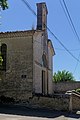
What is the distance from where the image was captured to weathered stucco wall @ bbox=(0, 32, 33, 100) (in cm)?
2669

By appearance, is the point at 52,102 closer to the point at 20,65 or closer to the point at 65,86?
the point at 20,65

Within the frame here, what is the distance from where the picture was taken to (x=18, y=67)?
2706 centimetres

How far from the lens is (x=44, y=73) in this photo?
105ft

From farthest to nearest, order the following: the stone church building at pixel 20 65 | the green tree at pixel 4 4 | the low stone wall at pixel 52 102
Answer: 1. the stone church building at pixel 20 65
2. the low stone wall at pixel 52 102
3. the green tree at pixel 4 4

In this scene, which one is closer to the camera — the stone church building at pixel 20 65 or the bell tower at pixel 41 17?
the stone church building at pixel 20 65

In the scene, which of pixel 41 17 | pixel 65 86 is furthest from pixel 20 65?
pixel 65 86

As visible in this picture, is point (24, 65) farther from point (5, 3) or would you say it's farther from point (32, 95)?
point (5, 3)

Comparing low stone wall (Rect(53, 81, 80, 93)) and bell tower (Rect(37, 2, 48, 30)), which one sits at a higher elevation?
bell tower (Rect(37, 2, 48, 30))

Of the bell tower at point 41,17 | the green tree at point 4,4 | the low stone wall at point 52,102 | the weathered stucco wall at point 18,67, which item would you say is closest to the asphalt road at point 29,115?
the low stone wall at point 52,102

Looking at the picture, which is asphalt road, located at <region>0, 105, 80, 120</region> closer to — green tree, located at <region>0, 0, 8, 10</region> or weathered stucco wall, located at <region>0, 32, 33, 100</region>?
weathered stucco wall, located at <region>0, 32, 33, 100</region>

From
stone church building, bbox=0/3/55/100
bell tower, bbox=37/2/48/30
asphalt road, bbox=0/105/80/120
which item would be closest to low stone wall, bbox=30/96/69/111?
stone church building, bbox=0/3/55/100

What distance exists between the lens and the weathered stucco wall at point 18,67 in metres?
26.7

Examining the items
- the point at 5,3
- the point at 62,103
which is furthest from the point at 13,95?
the point at 5,3

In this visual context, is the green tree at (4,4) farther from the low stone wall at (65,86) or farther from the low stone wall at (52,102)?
the low stone wall at (65,86)
